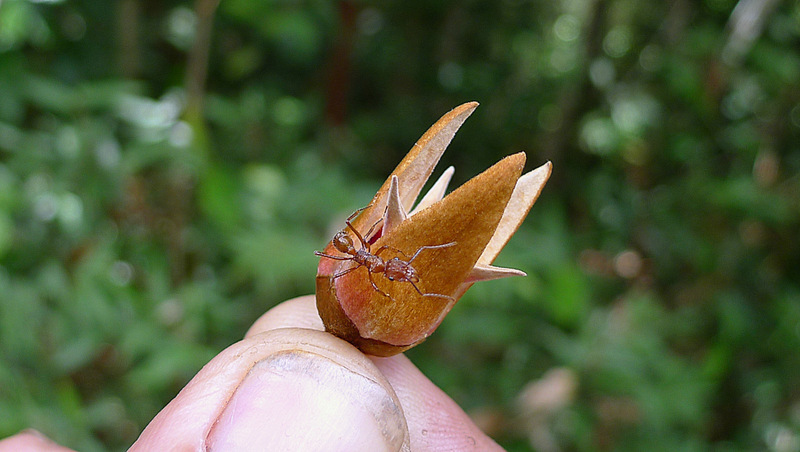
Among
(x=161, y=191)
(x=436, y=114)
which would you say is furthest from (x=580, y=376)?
(x=436, y=114)

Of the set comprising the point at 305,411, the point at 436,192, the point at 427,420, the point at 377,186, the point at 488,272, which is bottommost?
the point at 377,186

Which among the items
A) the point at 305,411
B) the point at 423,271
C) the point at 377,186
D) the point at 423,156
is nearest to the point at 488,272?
the point at 423,271

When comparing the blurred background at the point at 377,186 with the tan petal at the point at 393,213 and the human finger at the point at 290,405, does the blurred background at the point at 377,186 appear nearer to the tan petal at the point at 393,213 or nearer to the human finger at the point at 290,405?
the human finger at the point at 290,405

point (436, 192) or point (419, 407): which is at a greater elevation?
point (436, 192)

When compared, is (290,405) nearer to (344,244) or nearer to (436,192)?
(344,244)

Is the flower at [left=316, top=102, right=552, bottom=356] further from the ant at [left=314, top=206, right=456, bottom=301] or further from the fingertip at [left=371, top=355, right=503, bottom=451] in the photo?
the fingertip at [left=371, top=355, right=503, bottom=451]

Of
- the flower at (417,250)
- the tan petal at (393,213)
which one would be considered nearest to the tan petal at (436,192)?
the flower at (417,250)
